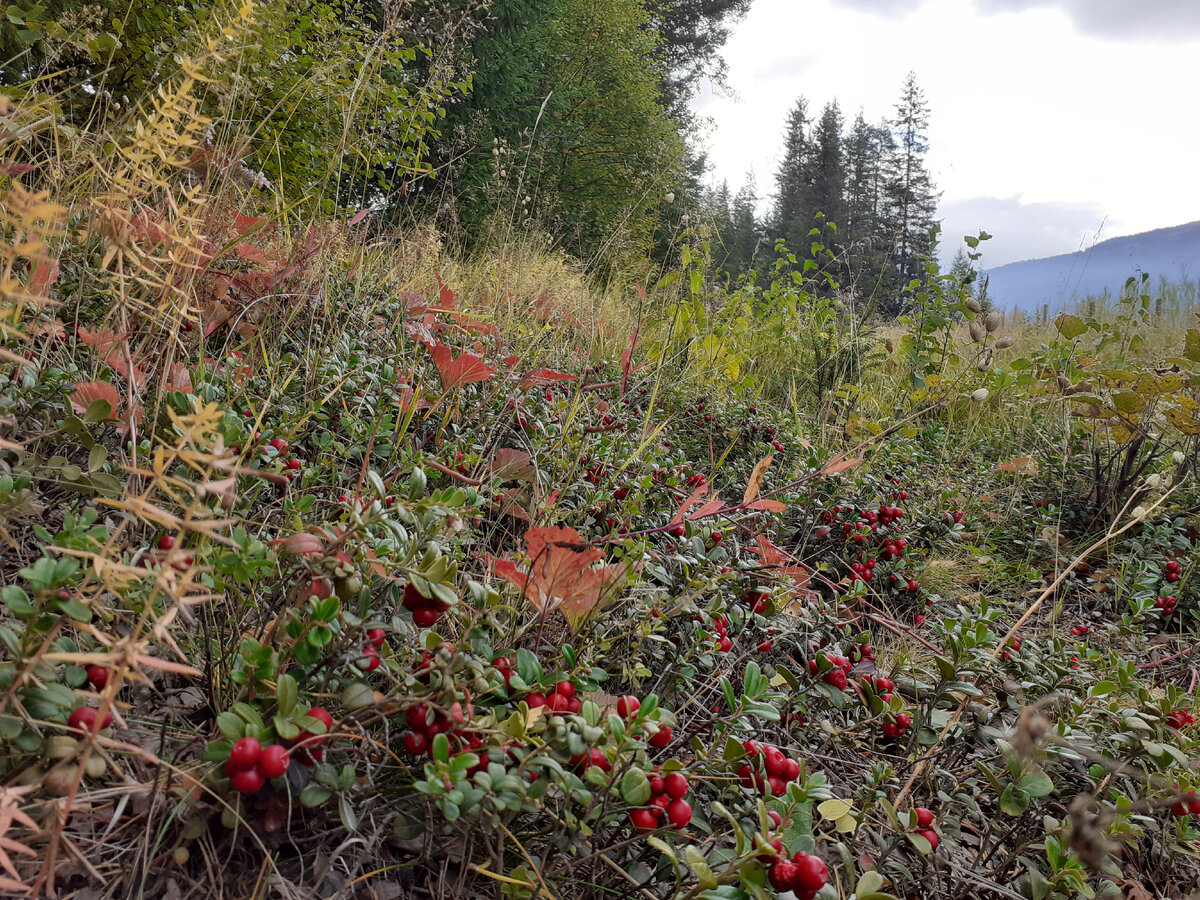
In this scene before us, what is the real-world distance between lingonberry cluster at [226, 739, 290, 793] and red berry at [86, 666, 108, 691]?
190 millimetres

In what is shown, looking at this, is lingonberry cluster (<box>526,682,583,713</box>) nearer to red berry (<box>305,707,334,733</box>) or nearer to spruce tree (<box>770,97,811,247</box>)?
red berry (<box>305,707,334,733</box>)

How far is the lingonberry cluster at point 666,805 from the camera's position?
2.33 ft

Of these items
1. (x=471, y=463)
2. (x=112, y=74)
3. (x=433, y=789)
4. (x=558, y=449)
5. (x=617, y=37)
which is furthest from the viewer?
(x=617, y=37)

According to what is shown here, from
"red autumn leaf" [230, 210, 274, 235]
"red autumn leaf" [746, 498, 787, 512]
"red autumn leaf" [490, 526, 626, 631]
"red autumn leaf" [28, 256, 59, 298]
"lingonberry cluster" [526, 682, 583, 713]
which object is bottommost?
Result: "lingonberry cluster" [526, 682, 583, 713]

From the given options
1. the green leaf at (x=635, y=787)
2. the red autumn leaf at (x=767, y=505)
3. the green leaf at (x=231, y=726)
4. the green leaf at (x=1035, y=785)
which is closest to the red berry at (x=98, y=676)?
the green leaf at (x=231, y=726)

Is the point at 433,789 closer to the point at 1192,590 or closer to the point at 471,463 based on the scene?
→ the point at 471,463

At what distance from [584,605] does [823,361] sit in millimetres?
3378

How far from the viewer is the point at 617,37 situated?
11008 mm

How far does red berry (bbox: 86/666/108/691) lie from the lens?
0.70 m

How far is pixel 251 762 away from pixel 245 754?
1cm

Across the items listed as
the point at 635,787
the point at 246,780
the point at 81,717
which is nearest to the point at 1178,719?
the point at 635,787

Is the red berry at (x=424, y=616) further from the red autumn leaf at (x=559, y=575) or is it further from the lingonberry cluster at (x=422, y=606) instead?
the red autumn leaf at (x=559, y=575)

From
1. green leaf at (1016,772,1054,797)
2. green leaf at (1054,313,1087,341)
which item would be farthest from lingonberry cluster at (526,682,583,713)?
green leaf at (1054,313,1087,341)

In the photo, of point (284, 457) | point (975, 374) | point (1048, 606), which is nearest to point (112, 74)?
point (284, 457)
